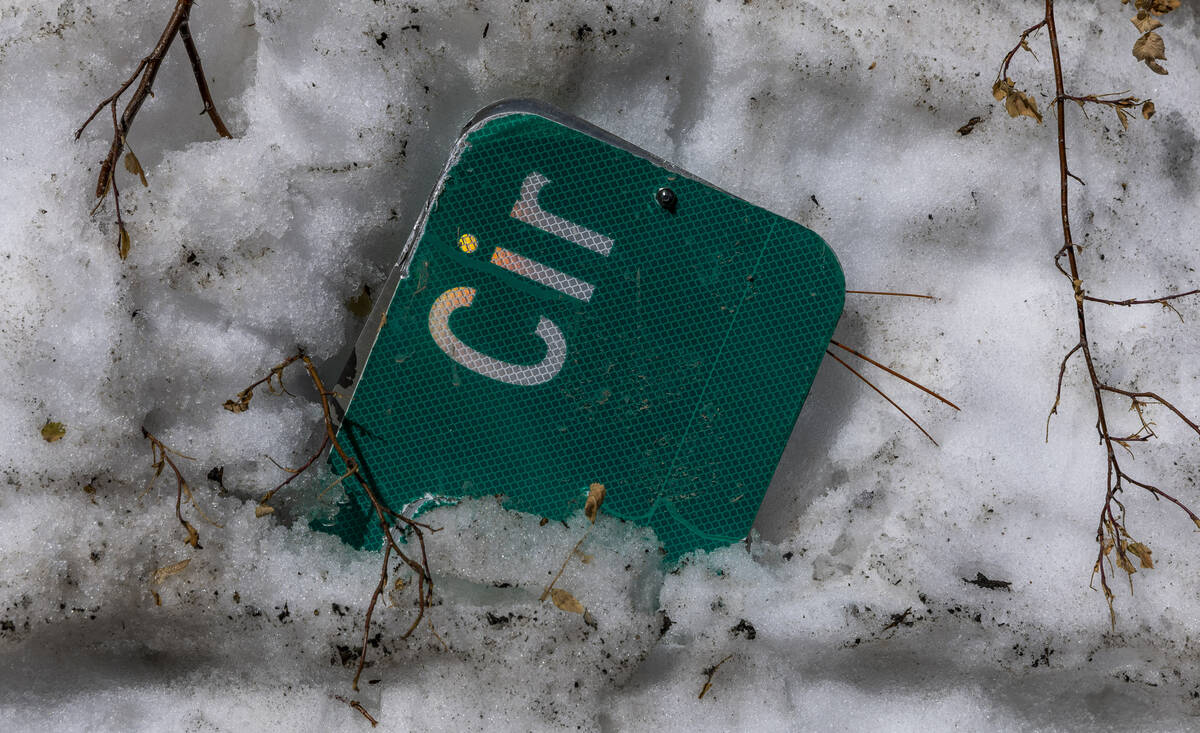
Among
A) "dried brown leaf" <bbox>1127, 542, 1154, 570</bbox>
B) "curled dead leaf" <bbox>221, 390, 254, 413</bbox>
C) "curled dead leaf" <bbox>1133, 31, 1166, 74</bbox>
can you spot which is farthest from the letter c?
"curled dead leaf" <bbox>1133, 31, 1166, 74</bbox>

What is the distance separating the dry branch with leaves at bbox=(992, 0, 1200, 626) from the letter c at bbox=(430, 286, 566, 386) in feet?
4.14

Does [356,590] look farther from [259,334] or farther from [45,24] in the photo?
[45,24]

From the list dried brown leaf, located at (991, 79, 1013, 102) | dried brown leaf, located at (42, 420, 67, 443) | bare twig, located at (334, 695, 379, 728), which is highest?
dried brown leaf, located at (991, 79, 1013, 102)

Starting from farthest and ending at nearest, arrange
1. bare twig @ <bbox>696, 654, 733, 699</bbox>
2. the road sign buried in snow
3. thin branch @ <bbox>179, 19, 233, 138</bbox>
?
1. bare twig @ <bbox>696, 654, 733, 699</bbox>
2. thin branch @ <bbox>179, 19, 233, 138</bbox>
3. the road sign buried in snow

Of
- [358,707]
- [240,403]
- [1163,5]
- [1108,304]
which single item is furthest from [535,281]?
[1163,5]

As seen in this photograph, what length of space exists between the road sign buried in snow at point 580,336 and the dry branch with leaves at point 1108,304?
713 millimetres

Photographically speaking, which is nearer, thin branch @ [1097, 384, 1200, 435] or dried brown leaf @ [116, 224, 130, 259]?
dried brown leaf @ [116, 224, 130, 259]

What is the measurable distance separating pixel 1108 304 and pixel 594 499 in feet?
4.76

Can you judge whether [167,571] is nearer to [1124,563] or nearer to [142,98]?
[142,98]

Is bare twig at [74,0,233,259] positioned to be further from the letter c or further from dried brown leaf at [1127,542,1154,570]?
dried brown leaf at [1127,542,1154,570]

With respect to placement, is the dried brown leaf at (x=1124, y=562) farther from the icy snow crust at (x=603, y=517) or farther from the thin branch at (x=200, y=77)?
the thin branch at (x=200, y=77)

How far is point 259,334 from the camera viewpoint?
6.35ft

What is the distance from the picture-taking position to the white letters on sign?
1710 millimetres

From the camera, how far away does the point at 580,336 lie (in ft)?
5.72
